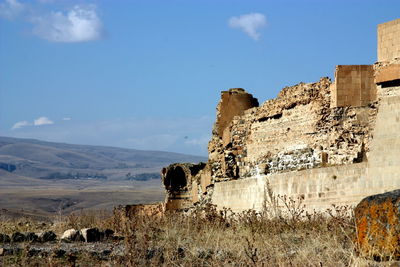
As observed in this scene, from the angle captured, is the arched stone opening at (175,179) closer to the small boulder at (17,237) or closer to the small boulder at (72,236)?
the small boulder at (72,236)

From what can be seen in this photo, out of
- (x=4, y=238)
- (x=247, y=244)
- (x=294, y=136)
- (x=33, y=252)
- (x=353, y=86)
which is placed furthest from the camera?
(x=294, y=136)

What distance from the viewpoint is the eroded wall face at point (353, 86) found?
1838 cm

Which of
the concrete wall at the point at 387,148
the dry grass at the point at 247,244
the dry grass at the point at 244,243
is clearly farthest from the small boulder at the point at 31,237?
the concrete wall at the point at 387,148

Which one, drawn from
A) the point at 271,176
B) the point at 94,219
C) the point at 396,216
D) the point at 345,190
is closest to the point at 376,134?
the point at 345,190

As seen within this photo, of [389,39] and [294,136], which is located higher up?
[389,39]

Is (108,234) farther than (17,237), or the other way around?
(108,234)

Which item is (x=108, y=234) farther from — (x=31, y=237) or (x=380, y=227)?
(x=380, y=227)

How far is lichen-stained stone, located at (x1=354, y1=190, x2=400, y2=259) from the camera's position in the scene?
9352 mm

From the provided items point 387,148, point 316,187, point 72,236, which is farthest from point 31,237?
point 387,148

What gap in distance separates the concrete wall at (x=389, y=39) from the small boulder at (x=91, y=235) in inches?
275

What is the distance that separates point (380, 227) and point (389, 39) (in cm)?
785

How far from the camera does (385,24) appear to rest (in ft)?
54.1

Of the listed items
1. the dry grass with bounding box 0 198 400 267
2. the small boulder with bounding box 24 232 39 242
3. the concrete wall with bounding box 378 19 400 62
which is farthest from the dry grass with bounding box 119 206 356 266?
the concrete wall with bounding box 378 19 400 62

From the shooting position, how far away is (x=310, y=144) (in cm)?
2030
